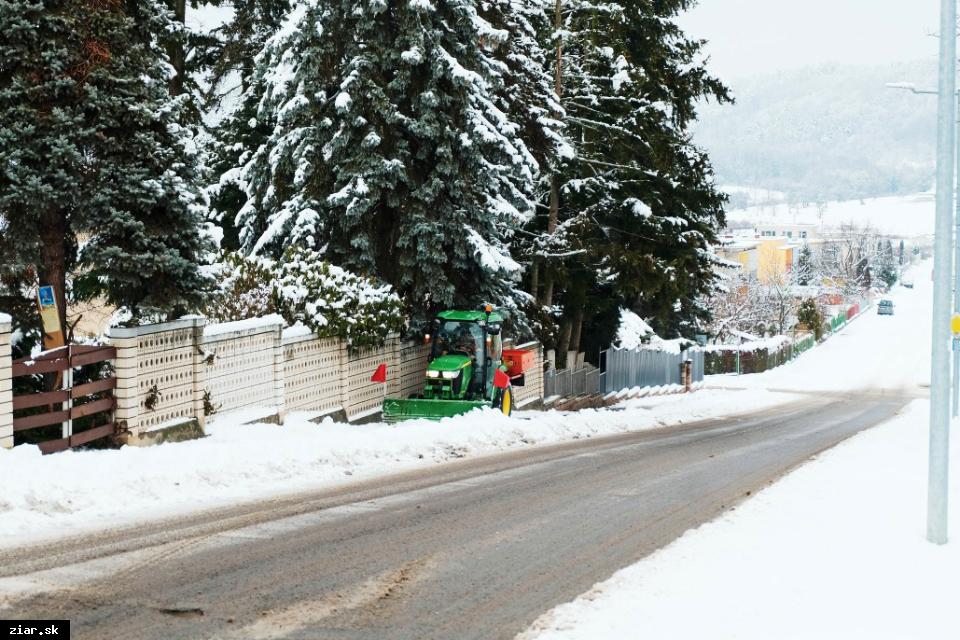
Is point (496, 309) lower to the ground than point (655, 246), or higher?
lower

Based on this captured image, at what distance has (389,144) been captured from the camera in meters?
24.5

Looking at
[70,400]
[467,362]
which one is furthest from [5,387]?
[467,362]

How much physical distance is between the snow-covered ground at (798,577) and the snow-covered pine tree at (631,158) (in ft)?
62.4

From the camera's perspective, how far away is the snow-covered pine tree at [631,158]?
33969mm

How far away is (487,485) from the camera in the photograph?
537 inches

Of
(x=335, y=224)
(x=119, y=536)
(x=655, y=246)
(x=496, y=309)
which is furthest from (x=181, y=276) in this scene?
(x=655, y=246)

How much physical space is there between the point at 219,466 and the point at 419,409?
8882 millimetres

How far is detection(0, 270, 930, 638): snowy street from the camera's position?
23.9 ft

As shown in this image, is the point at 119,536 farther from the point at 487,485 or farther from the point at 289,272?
the point at 289,272

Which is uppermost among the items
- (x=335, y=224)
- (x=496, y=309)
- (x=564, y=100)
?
(x=564, y=100)

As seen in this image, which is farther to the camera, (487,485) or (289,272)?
(289,272)

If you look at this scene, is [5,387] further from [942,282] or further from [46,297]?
[942,282]

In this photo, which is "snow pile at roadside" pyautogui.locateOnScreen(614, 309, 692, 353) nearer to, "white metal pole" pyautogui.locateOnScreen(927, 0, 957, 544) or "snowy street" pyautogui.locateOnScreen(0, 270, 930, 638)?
"snowy street" pyautogui.locateOnScreen(0, 270, 930, 638)

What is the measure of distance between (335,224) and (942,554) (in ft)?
57.9
